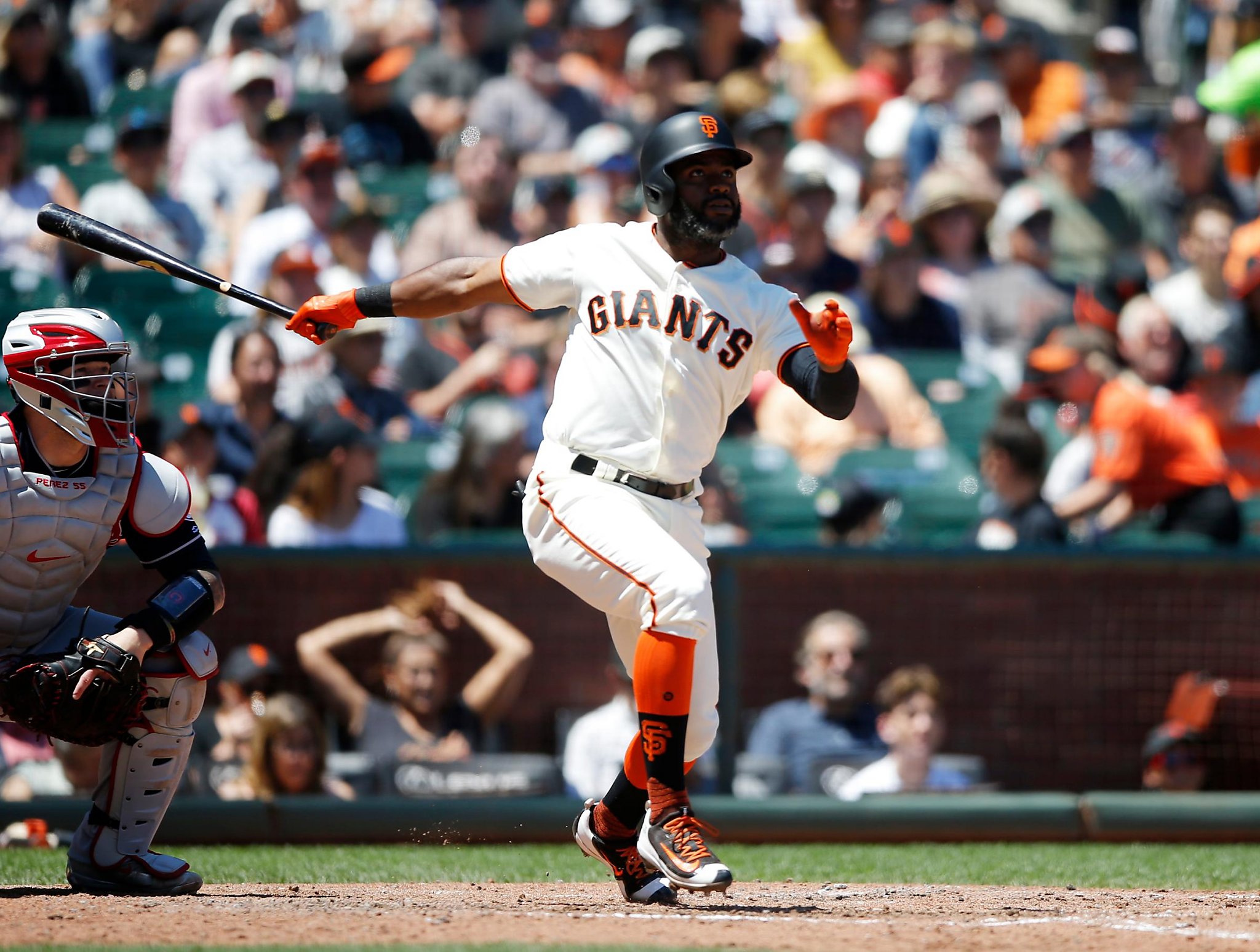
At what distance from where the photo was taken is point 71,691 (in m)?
4.04

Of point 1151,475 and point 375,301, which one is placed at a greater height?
point 375,301

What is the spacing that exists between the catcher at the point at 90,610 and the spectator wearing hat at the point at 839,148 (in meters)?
6.26

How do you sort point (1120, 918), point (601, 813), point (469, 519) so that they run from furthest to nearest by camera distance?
point (469, 519)
point (601, 813)
point (1120, 918)

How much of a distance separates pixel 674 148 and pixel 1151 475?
14.0 feet

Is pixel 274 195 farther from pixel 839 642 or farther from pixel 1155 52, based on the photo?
pixel 1155 52

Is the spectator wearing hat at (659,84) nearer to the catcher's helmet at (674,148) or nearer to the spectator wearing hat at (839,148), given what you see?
the spectator wearing hat at (839,148)

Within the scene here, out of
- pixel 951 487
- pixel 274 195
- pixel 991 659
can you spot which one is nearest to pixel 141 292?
pixel 274 195

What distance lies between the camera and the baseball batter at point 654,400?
4.00 meters

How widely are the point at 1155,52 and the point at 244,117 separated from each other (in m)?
7.96

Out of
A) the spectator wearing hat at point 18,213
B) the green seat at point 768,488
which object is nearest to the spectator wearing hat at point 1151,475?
A: the green seat at point 768,488

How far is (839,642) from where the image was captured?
634 centimetres

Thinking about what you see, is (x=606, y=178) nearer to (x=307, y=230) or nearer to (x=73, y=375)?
(x=307, y=230)

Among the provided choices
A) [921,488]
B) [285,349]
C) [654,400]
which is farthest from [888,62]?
[654,400]

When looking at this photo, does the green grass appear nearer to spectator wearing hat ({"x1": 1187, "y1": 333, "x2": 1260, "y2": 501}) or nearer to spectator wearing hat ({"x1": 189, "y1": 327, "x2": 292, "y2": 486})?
spectator wearing hat ({"x1": 189, "y1": 327, "x2": 292, "y2": 486})
